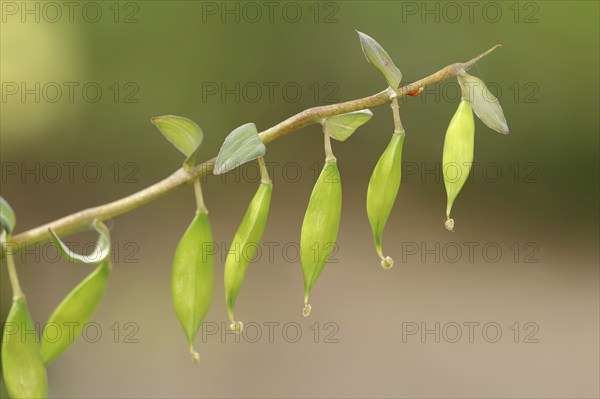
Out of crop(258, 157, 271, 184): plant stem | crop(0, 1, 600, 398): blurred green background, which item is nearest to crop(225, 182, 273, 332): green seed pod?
crop(258, 157, 271, 184): plant stem

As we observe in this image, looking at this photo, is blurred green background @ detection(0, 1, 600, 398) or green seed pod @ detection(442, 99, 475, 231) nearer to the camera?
green seed pod @ detection(442, 99, 475, 231)

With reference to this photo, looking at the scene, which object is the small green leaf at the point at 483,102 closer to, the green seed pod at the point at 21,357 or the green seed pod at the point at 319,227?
the green seed pod at the point at 319,227

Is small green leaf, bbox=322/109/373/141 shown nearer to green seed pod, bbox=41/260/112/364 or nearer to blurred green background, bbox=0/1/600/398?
green seed pod, bbox=41/260/112/364

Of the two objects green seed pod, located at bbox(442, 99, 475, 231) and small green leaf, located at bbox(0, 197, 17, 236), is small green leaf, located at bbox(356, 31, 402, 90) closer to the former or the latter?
green seed pod, located at bbox(442, 99, 475, 231)

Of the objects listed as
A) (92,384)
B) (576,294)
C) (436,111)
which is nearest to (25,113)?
(92,384)

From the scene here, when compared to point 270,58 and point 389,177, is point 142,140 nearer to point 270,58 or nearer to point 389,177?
point 270,58

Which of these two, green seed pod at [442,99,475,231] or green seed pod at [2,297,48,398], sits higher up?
green seed pod at [442,99,475,231]

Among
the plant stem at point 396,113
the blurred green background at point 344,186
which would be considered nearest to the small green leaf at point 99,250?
the plant stem at point 396,113
